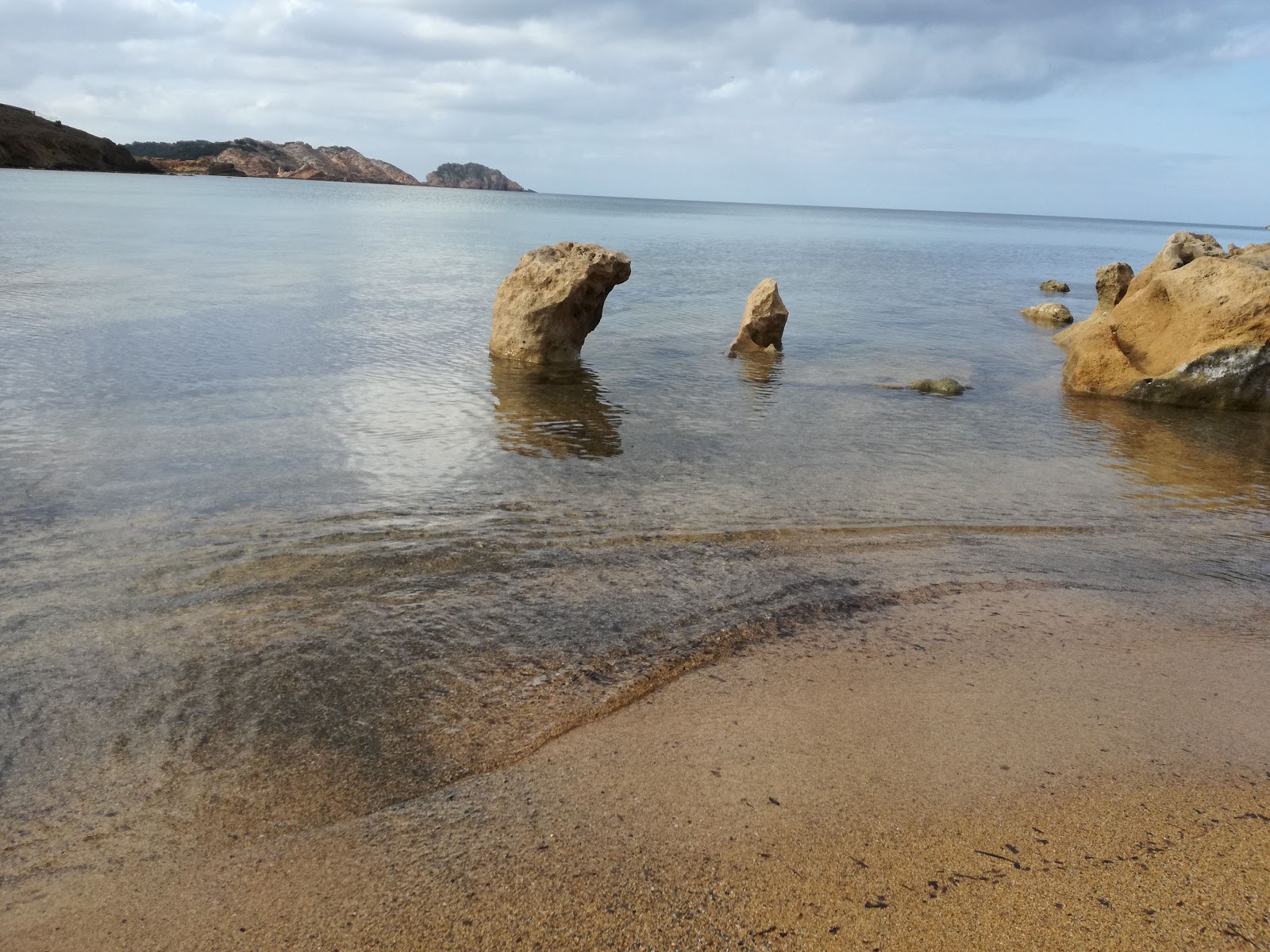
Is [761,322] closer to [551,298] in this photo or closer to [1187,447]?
[551,298]

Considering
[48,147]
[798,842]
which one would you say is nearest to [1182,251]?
[798,842]

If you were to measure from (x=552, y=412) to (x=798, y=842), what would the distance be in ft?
26.0

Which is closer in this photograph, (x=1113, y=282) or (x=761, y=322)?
(x=761, y=322)

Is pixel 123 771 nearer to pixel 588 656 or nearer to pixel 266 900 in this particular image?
pixel 266 900

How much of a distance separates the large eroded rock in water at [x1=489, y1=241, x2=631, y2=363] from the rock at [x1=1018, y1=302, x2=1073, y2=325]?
48.4 ft

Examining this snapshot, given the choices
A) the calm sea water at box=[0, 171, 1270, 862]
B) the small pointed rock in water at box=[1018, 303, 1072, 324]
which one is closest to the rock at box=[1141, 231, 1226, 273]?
the calm sea water at box=[0, 171, 1270, 862]

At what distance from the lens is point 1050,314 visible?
23.6 metres

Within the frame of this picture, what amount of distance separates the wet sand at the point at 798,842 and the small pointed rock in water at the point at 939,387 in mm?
9094

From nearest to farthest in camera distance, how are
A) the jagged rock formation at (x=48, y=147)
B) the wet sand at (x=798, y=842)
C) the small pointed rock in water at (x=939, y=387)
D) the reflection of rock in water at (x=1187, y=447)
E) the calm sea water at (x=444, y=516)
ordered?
the wet sand at (x=798, y=842) → the calm sea water at (x=444, y=516) → the reflection of rock in water at (x=1187, y=447) → the small pointed rock in water at (x=939, y=387) → the jagged rock formation at (x=48, y=147)

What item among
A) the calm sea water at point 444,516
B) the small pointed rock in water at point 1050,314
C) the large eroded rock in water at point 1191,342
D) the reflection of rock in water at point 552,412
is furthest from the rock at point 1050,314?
the reflection of rock in water at point 552,412

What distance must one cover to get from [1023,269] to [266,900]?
166ft

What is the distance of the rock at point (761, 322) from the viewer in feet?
52.1

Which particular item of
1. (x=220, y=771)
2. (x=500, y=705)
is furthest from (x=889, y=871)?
(x=220, y=771)

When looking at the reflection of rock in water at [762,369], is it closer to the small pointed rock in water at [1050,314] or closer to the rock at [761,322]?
the rock at [761,322]
